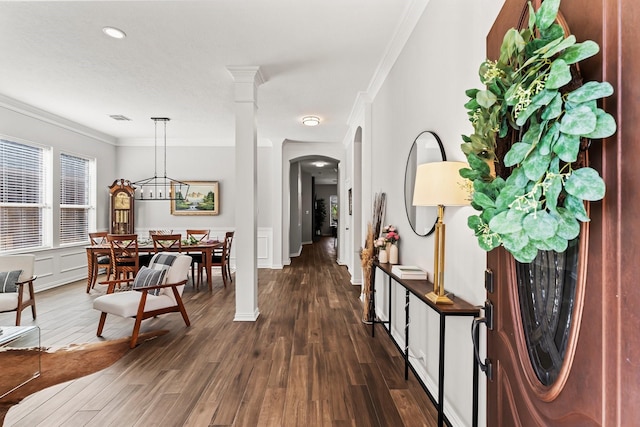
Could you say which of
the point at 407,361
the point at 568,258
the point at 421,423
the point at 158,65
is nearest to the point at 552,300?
the point at 568,258

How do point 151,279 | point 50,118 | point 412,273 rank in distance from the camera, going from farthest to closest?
point 50,118 < point 151,279 < point 412,273

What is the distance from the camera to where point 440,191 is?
1.67 meters

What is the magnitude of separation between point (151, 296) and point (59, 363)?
864 millimetres

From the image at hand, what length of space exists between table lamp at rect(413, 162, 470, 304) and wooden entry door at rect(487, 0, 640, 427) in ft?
3.02

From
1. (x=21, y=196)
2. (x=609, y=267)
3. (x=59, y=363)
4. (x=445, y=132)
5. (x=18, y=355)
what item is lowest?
(x=59, y=363)

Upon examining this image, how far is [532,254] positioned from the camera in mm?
712

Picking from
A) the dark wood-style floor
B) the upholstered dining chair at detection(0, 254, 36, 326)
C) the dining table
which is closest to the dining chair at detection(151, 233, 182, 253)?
the dining table

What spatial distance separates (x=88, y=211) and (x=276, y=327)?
532 centimetres

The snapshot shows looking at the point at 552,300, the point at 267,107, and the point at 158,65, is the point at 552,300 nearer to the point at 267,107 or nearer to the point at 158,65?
the point at 158,65

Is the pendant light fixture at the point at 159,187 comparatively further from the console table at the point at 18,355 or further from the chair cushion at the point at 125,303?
the console table at the point at 18,355

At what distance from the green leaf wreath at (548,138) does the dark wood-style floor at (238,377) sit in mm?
1763

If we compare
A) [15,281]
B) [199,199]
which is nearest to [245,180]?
[15,281]

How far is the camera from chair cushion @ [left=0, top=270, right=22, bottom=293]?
11.0 feet

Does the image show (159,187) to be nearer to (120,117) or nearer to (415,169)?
(120,117)
